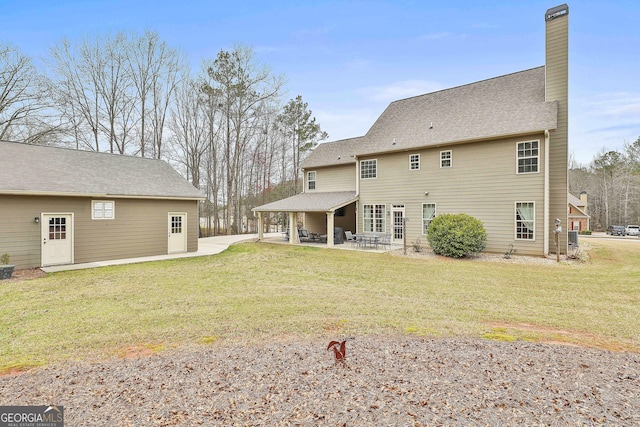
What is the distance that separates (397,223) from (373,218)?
4.59ft

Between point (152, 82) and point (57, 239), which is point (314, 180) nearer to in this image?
point (152, 82)

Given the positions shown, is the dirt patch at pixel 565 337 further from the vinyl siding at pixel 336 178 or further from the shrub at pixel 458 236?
the vinyl siding at pixel 336 178

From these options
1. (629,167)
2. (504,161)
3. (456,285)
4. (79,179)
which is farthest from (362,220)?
(629,167)

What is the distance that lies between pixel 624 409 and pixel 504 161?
491 inches

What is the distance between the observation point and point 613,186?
123ft

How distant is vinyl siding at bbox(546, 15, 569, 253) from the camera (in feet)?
41.1

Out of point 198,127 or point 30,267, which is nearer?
point 30,267

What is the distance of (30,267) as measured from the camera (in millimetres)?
10414

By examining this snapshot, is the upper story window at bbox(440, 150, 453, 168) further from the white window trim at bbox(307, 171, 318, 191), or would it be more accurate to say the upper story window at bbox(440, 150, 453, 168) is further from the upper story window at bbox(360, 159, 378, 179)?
the white window trim at bbox(307, 171, 318, 191)

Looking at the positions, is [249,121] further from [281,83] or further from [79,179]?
[79,179]

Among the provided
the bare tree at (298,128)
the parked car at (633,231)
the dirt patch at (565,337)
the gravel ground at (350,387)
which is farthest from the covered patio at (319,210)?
the parked car at (633,231)

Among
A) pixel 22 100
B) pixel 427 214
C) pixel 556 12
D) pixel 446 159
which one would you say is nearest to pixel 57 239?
pixel 22 100

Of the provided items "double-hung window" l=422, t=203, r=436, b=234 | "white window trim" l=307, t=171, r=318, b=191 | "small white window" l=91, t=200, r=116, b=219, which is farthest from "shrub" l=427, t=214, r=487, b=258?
"small white window" l=91, t=200, r=116, b=219

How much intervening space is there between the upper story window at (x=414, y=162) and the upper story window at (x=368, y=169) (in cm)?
203
